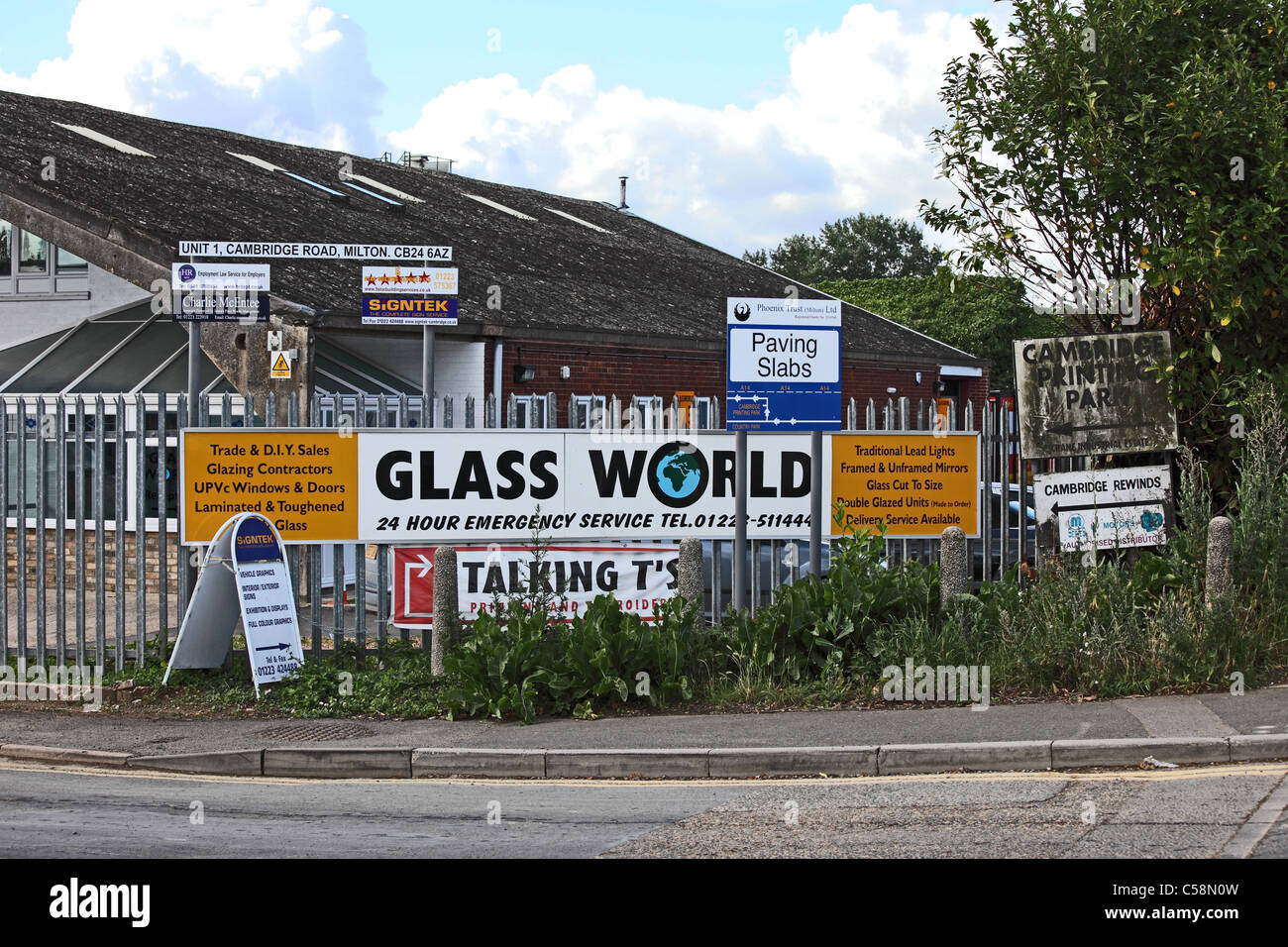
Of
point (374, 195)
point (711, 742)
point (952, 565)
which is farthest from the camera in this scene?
point (374, 195)

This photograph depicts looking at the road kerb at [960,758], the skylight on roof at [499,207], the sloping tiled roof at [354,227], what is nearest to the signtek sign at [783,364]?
the road kerb at [960,758]

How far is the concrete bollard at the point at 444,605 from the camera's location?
9.80m

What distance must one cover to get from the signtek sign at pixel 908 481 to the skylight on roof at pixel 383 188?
1654 cm

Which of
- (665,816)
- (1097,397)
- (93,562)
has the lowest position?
(665,816)

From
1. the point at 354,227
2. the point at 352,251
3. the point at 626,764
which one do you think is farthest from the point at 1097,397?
the point at 354,227

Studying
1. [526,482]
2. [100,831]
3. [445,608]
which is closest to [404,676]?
[445,608]

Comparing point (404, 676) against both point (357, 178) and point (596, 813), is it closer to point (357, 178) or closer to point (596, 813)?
point (596, 813)

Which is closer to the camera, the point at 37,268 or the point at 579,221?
the point at 37,268

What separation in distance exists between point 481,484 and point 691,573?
1891mm

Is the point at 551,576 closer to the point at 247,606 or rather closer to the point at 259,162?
the point at 247,606

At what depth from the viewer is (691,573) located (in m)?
9.90

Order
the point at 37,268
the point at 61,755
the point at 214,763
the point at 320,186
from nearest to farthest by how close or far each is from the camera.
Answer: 1. the point at 214,763
2. the point at 61,755
3. the point at 37,268
4. the point at 320,186

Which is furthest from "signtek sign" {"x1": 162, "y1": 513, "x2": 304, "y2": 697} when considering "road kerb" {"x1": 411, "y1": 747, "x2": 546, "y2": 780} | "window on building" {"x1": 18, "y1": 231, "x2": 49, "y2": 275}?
"window on building" {"x1": 18, "y1": 231, "x2": 49, "y2": 275}

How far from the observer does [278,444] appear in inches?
402
